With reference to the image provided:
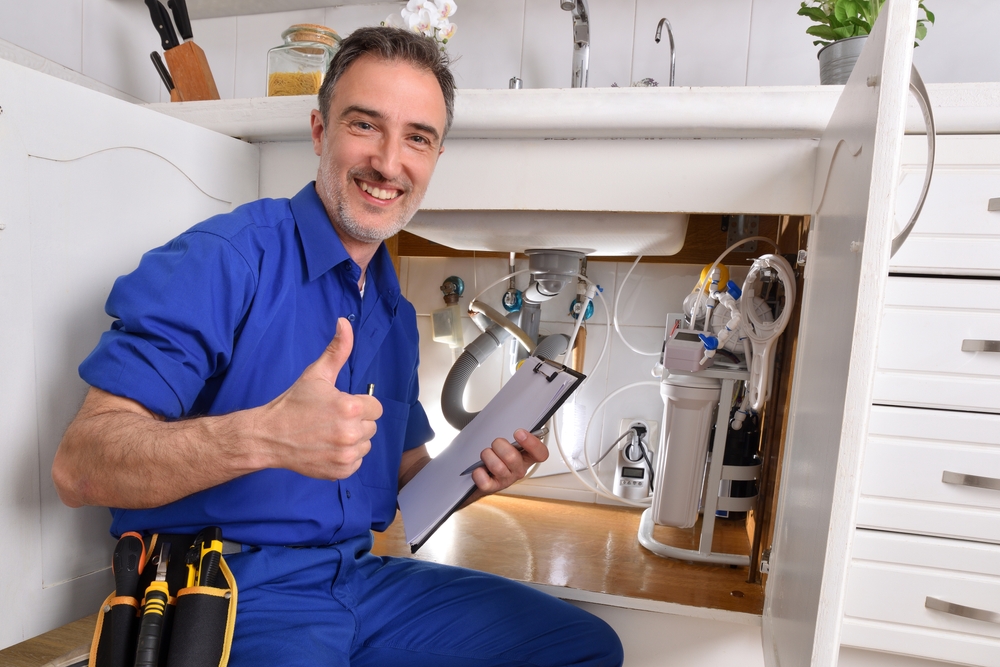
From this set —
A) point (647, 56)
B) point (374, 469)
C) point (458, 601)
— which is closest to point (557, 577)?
point (458, 601)

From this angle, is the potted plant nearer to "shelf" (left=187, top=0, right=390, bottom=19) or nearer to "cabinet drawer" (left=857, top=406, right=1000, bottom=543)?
"cabinet drawer" (left=857, top=406, right=1000, bottom=543)

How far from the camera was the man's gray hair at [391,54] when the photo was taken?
87cm

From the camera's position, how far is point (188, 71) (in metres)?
1.27

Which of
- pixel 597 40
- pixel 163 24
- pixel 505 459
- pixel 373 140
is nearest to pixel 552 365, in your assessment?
pixel 505 459

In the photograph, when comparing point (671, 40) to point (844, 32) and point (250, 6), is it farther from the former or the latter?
point (250, 6)

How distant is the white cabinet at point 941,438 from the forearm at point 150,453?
719mm

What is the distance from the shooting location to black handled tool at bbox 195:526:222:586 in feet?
2.10

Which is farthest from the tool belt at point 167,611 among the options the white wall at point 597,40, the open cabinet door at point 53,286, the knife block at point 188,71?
the white wall at point 597,40

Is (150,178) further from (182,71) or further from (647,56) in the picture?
(647,56)

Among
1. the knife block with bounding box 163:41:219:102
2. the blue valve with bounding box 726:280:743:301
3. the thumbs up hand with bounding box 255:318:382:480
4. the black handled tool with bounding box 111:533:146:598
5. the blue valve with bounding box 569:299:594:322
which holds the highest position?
the knife block with bounding box 163:41:219:102

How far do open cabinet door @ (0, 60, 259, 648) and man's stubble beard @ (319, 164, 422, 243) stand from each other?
22 cm

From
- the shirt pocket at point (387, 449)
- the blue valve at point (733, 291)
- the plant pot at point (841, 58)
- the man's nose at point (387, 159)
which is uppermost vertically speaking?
the plant pot at point (841, 58)

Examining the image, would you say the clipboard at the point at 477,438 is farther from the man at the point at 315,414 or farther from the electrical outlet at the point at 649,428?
the electrical outlet at the point at 649,428

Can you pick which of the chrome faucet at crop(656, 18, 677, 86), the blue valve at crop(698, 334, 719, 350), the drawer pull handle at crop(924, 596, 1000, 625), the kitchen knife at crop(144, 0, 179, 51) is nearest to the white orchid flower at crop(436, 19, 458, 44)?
the chrome faucet at crop(656, 18, 677, 86)
